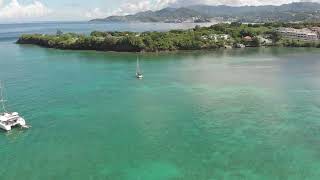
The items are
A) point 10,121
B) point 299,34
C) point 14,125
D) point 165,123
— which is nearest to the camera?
point 10,121

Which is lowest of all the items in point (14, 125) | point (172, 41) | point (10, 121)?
point (14, 125)

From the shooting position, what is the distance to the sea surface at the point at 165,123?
2341cm

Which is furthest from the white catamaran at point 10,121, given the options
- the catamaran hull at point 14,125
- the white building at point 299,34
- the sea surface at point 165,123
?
the white building at point 299,34

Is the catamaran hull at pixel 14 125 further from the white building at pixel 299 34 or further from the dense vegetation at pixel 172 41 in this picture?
the white building at pixel 299 34

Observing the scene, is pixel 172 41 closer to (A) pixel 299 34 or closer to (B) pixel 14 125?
(A) pixel 299 34

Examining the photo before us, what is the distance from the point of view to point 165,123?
31000 mm

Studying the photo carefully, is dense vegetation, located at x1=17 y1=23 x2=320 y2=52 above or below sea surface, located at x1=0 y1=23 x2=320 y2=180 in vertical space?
above

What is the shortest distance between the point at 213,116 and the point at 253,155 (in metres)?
7.93

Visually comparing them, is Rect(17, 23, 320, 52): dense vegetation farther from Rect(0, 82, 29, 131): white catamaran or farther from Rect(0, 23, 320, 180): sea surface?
Rect(0, 82, 29, 131): white catamaran

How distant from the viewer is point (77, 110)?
115 feet

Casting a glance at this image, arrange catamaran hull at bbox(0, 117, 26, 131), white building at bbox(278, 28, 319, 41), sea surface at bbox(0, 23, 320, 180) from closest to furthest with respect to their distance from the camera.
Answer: sea surface at bbox(0, 23, 320, 180), catamaran hull at bbox(0, 117, 26, 131), white building at bbox(278, 28, 319, 41)

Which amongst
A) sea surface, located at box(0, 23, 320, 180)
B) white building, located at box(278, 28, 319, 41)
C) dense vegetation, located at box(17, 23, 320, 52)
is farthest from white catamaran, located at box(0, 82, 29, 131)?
white building, located at box(278, 28, 319, 41)

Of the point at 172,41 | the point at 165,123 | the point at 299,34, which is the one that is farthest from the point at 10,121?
the point at 299,34

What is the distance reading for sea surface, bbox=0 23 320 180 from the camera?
2341cm
